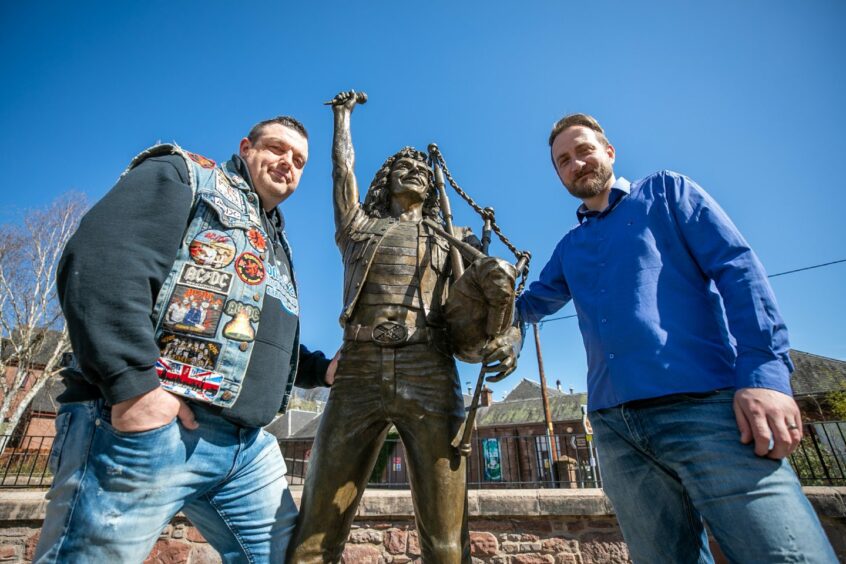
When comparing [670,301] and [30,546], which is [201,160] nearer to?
[670,301]

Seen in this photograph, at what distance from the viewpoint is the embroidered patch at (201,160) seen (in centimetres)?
174

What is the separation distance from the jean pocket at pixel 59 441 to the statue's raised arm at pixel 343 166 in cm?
183

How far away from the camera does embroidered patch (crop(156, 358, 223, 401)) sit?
54.9 inches

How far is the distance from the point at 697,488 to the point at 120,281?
2.05 m

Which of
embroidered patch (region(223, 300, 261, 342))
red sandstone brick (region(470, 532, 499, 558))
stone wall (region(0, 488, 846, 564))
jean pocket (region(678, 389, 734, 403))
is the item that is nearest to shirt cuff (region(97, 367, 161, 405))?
embroidered patch (region(223, 300, 261, 342))

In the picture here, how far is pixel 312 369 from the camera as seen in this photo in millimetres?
2498

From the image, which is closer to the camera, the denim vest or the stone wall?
the denim vest

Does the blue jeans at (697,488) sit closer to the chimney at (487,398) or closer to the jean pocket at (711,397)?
the jean pocket at (711,397)

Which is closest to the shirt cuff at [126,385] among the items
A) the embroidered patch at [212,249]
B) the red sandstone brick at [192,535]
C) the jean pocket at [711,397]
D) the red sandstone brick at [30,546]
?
the embroidered patch at [212,249]

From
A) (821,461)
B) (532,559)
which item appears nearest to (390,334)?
(532,559)

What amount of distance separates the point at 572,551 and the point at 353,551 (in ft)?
6.76

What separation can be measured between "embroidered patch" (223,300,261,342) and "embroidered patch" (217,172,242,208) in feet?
1.53

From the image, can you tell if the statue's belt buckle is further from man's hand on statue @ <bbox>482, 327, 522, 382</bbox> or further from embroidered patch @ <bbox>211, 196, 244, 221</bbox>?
embroidered patch @ <bbox>211, 196, 244, 221</bbox>

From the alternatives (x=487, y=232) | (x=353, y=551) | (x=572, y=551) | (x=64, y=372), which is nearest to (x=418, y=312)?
(x=487, y=232)
